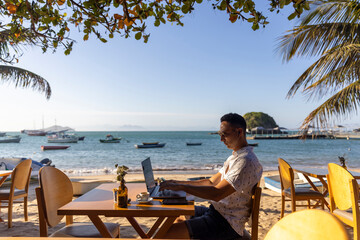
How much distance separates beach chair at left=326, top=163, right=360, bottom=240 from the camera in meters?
2.48

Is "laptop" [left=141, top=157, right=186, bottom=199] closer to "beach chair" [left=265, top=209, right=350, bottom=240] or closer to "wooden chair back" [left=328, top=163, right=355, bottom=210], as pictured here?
"beach chair" [left=265, top=209, right=350, bottom=240]

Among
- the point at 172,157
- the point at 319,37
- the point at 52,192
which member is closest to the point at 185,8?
the point at 52,192

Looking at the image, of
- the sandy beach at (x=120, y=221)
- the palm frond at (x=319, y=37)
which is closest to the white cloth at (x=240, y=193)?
the sandy beach at (x=120, y=221)

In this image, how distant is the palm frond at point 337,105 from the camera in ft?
17.7

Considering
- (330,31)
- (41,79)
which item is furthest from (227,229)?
(41,79)

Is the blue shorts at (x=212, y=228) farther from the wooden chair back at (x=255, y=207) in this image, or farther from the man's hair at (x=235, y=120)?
the man's hair at (x=235, y=120)

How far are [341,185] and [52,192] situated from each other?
8.94 ft

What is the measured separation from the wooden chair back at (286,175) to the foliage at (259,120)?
89091mm

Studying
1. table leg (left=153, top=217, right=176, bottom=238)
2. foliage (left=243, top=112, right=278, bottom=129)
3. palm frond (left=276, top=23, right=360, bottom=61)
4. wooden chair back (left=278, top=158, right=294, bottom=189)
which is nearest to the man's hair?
table leg (left=153, top=217, right=176, bottom=238)

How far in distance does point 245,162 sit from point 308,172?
2482 mm

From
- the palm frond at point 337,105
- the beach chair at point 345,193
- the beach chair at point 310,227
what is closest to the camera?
the beach chair at point 310,227

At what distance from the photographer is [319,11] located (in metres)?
6.03

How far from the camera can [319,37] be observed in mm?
5953

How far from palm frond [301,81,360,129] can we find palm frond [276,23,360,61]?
1074 mm
